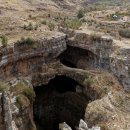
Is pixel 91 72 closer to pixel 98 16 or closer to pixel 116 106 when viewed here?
pixel 116 106

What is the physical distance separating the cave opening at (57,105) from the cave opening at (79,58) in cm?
214

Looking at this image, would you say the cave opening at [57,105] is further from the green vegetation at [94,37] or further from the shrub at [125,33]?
the shrub at [125,33]

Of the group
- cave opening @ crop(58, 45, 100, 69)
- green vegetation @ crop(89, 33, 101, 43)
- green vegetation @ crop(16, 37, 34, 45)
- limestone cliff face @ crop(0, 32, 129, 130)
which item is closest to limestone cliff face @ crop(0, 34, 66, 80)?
limestone cliff face @ crop(0, 32, 129, 130)

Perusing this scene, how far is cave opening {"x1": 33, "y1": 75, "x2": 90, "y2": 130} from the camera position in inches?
1476

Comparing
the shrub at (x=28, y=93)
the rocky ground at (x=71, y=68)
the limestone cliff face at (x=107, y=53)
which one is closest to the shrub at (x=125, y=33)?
the rocky ground at (x=71, y=68)

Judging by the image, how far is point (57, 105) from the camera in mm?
39156

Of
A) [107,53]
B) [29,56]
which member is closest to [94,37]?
[107,53]

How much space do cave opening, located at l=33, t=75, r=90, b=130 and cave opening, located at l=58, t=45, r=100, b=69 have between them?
2.14 m

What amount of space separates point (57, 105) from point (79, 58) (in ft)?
19.0

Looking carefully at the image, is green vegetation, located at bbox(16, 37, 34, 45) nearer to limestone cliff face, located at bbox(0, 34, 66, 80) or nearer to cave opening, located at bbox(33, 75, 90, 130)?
limestone cliff face, located at bbox(0, 34, 66, 80)

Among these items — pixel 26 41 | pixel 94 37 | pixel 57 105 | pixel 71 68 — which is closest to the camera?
pixel 26 41

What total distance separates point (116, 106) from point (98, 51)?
8164 millimetres

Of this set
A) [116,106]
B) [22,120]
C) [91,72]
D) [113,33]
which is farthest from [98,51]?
[22,120]

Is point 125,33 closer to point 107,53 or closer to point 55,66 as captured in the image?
point 107,53
